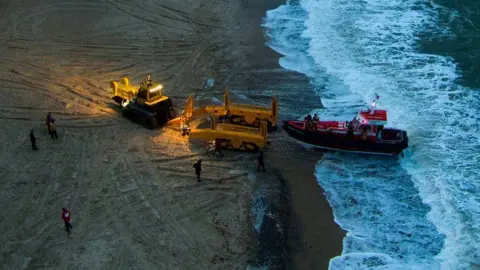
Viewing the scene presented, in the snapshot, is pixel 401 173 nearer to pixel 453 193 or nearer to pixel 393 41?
pixel 453 193

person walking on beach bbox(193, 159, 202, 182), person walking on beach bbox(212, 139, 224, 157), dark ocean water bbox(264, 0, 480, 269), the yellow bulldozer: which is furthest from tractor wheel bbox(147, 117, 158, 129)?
dark ocean water bbox(264, 0, 480, 269)

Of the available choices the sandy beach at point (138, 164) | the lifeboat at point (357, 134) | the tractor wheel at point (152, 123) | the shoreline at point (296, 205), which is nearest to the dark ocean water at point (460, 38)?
the lifeboat at point (357, 134)

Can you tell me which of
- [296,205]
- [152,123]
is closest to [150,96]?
[152,123]

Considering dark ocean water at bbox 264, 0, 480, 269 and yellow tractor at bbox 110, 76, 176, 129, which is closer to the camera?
dark ocean water at bbox 264, 0, 480, 269

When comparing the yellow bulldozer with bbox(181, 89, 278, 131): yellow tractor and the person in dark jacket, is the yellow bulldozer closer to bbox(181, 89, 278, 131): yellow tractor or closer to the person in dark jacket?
bbox(181, 89, 278, 131): yellow tractor

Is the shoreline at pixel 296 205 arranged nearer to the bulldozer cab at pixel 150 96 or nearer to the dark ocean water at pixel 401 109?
the dark ocean water at pixel 401 109
